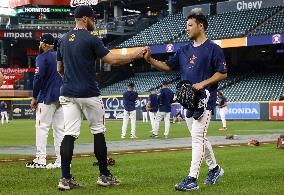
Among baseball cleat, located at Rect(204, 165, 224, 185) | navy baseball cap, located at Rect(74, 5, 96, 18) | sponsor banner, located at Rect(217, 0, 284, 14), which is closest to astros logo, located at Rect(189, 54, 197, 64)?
navy baseball cap, located at Rect(74, 5, 96, 18)

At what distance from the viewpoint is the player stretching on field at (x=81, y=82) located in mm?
7762

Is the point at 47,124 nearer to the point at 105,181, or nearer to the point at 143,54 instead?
the point at 105,181

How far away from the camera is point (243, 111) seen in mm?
39031

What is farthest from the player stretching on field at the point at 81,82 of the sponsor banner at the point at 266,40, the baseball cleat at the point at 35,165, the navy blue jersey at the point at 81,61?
the sponsor banner at the point at 266,40

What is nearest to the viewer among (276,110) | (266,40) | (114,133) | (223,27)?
(114,133)

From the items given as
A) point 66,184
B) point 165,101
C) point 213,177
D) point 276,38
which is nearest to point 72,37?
point 66,184

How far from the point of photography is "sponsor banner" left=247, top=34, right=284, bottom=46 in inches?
1623

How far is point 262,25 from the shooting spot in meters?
45.2

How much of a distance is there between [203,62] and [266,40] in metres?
35.8

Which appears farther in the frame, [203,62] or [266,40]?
[266,40]

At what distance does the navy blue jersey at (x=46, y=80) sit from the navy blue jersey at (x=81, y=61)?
2759 millimetres

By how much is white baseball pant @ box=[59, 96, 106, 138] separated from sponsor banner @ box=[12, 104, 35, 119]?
45983mm

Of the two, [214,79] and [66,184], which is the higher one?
[214,79]

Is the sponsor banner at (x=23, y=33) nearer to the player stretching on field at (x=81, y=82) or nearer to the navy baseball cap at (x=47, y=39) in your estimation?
the navy baseball cap at (x=47, y=39)
